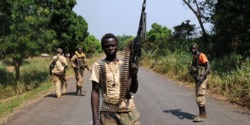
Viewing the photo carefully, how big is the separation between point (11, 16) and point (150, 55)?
59.6ft

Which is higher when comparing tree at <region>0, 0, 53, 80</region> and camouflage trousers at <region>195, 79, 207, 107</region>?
tree at <region>0, 0, 53, 80</region>

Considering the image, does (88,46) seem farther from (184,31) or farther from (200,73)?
(200,73)

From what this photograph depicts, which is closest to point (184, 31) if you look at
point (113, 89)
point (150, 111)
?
point (150, 111)

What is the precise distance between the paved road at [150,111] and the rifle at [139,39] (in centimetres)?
441

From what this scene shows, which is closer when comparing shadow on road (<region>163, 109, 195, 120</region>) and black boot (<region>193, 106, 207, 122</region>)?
black boot (<region>193, 106, 207, 122</region>)

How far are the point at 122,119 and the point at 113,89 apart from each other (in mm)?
326

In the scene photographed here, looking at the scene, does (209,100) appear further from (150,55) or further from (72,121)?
(150,55)

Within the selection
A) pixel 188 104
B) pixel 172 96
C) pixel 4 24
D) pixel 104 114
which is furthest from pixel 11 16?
pixel 104 114

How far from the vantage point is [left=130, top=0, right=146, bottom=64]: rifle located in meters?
3.20

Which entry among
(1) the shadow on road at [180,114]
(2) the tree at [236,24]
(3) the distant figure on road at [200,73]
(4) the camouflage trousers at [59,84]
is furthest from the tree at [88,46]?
(3) the distant figure on road at [200,73]

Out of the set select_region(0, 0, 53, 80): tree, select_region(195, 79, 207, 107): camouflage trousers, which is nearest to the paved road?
select_region(195, 79, 207, 107): camouflage trousers

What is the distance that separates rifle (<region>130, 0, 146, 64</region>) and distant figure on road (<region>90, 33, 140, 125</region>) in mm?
218

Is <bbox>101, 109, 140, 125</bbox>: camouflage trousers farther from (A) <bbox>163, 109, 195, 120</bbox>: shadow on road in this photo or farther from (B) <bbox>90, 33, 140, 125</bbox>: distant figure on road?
(A) <bbox>163, 109, 195, 120</bbox>: shadow on road

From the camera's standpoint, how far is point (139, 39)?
3262 mm
